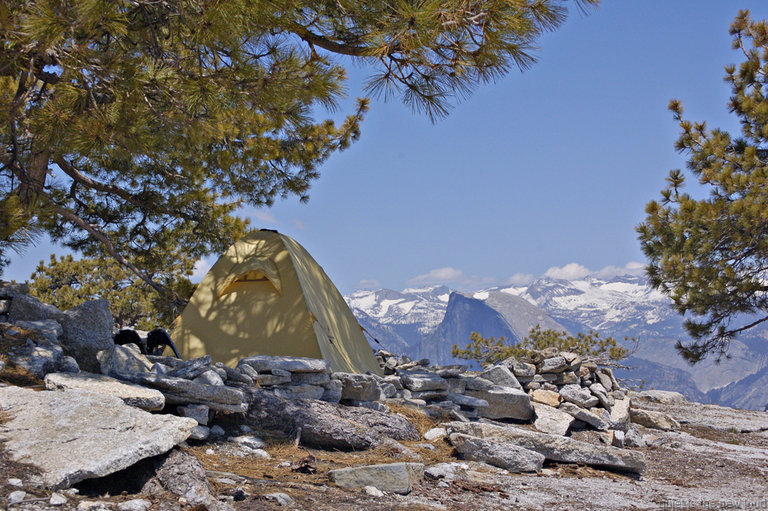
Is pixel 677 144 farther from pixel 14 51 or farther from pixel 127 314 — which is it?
pixel 127 314

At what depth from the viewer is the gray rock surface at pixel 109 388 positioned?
17.0ft

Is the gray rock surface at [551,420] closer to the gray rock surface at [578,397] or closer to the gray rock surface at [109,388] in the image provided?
the gray rock surface at [578,397]

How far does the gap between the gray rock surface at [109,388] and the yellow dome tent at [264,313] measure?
4.22 metres

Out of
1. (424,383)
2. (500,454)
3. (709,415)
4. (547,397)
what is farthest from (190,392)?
(709,415)

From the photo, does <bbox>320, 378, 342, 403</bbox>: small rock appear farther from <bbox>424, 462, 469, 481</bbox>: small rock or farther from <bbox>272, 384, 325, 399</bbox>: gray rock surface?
<bbox>424, 462, 469, 481</bbox>: small rock

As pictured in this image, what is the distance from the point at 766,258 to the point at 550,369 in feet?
24.5

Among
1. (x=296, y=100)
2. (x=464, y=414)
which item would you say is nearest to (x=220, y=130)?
(x=296, y=100)

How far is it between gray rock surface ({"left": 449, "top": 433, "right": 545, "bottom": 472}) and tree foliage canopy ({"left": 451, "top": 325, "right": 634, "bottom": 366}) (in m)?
9.32

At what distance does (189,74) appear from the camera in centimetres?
760

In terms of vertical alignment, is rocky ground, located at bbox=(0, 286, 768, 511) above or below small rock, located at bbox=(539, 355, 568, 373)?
below

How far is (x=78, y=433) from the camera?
14.0 feet

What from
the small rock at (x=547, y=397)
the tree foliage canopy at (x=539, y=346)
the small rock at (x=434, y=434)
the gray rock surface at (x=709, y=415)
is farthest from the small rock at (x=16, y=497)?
the tree foliage canopy at (x=539, y=346)

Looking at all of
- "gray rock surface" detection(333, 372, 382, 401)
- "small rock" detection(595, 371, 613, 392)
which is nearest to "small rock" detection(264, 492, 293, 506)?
"gray rock surface" detection(333, 372, 382, 401)

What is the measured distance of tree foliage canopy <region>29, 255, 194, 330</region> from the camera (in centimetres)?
1944
